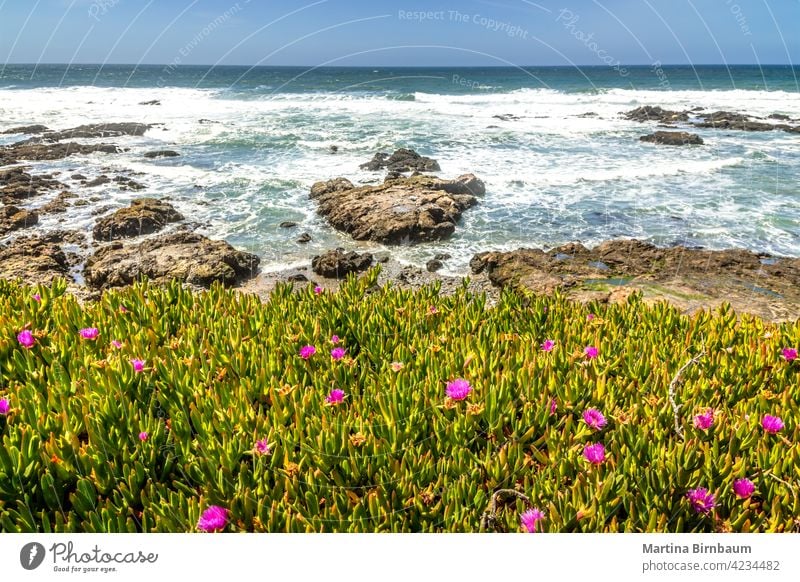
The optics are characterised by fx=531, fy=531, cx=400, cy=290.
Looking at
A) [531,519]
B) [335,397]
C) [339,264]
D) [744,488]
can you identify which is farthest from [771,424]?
[339,264]

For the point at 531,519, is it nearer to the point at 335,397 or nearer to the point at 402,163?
the point at 335,397

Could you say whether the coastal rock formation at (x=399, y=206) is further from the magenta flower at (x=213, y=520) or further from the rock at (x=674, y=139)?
the rock at (x=674, y=139)

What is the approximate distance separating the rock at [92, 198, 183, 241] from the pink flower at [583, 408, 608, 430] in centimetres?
1228

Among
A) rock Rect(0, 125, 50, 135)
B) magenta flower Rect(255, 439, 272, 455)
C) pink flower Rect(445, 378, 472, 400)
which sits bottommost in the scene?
magenta flower Rect(255, 439, 272, 455)

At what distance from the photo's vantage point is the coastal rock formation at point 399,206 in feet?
41.0

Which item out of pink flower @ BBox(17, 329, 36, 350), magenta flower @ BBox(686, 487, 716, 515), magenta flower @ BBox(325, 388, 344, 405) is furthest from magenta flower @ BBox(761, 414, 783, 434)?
pink flower @ BBox(17, 329, 36, 350)

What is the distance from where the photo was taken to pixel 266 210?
14406mm

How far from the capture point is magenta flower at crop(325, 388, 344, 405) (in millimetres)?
2511

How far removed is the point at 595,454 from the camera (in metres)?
2.12

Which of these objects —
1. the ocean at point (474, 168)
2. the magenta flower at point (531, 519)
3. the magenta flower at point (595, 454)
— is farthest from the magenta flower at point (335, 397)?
the ocean at point (474, 168)

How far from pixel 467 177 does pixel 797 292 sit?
904cm

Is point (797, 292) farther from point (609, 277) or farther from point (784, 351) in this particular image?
point (784, 351)

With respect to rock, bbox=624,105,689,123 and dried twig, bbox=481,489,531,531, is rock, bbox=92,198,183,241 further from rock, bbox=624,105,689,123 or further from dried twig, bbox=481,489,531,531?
rock, bbox=624,105,689,123
